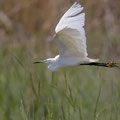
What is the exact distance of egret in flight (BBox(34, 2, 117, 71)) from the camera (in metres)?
2.20

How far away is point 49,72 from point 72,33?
72.5 inches

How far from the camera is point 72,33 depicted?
2258 millimetres

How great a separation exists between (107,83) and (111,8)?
7.92 feet

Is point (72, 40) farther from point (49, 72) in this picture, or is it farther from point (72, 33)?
point (49, 72)

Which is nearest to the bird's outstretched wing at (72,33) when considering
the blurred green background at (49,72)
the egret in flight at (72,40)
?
the egret in flight at (72,40)

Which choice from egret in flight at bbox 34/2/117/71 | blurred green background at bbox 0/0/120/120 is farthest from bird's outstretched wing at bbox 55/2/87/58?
blurred green background at bbox 0/0/120/120

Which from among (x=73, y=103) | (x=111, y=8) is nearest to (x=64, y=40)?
(x=73, y=103)

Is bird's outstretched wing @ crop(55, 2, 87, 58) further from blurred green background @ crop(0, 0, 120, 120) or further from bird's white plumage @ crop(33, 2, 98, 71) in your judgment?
blurred green background @ crop(0, 0, 120, 120)

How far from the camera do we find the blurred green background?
7.95 feet

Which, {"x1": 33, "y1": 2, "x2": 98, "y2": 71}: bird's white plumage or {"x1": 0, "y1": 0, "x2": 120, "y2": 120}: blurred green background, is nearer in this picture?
{"x1": 33, "y1": 2, "x2": 98, "y2": 71}: bird's white plumage

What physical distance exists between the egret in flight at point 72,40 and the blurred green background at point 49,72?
0.23ft

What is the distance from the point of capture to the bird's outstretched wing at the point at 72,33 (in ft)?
7.20

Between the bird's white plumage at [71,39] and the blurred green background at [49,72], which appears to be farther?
the blurred green background at [49,72]

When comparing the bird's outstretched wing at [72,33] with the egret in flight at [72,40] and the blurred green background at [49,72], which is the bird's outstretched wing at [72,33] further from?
Result: the blurred green background at [49,72]
